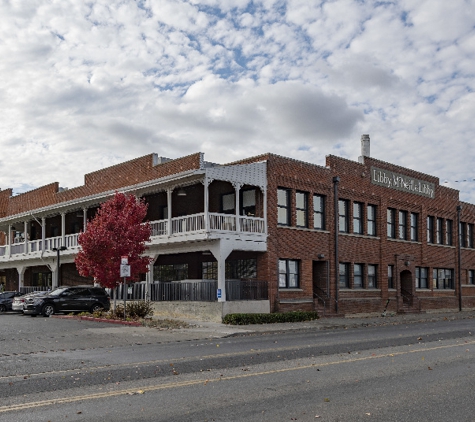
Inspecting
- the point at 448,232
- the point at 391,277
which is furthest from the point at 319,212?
the point at 448,232

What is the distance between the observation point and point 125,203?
91.5ft

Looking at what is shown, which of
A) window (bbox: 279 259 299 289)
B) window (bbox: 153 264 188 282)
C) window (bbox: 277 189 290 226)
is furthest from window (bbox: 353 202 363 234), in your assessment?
window (bbox: 153 264 188 282)

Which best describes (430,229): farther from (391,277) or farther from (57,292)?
(57,292)

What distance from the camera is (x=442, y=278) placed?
141 ft

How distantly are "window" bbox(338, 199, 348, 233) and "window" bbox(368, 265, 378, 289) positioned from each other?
11.3 ft

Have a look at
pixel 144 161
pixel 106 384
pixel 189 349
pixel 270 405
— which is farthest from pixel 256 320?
pixel 270 405

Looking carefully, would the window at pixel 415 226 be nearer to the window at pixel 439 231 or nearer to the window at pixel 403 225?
the window at pixel 403 225

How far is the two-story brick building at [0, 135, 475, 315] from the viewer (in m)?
28.9

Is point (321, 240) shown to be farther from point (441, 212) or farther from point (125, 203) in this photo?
point (441, 212)

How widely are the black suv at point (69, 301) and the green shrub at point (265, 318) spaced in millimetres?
7706

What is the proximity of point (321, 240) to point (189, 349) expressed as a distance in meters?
17.6

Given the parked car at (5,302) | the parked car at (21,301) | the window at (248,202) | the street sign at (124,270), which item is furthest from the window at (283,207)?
the parked car at (5,302)

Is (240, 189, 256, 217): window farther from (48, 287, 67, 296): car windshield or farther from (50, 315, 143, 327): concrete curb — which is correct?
(48, 287, 67, 296): car windshield

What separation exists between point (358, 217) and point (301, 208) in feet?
18.0
